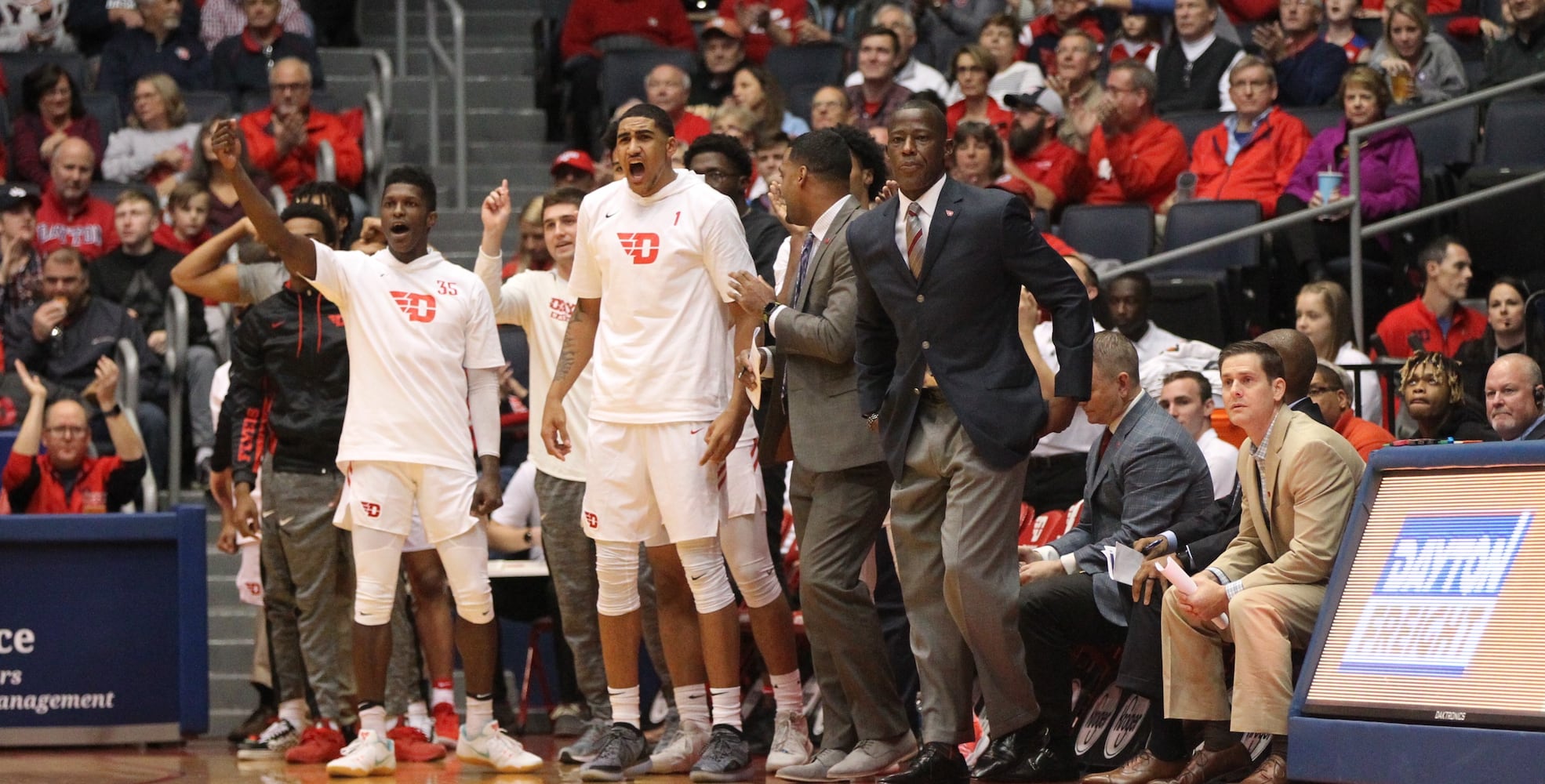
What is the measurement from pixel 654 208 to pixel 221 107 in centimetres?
677

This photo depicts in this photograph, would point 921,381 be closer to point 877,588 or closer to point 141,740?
point 877,588

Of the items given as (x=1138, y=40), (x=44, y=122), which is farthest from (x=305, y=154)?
(x=1138, y=40)

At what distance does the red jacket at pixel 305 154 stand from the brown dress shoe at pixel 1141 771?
693 centimetres

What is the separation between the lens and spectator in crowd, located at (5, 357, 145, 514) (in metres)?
8.83

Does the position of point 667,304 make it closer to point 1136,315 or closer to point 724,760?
point 724,760

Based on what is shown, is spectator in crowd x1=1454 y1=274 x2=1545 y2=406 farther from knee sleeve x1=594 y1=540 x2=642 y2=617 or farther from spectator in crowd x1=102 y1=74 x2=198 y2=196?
spectator in crowd x1=102 y1=74 x2=198 y2=196

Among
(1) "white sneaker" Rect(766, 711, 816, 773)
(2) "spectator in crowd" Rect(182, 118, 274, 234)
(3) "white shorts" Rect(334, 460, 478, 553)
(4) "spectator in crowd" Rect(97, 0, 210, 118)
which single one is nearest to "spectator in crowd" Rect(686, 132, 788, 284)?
(3) "white shorts" Rect(334, 460, 478, 553)

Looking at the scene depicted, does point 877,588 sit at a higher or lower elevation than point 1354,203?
lower

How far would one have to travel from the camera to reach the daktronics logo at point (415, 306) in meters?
7.08

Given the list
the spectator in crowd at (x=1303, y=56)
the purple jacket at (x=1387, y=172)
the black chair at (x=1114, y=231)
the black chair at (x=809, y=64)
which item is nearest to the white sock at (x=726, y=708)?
the black chair at (x=1114, y=231)

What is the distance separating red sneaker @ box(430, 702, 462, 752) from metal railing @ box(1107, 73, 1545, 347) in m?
3.40

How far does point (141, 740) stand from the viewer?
8.32 m

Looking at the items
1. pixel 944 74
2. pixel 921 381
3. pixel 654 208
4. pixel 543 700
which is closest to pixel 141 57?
pixel 944 74

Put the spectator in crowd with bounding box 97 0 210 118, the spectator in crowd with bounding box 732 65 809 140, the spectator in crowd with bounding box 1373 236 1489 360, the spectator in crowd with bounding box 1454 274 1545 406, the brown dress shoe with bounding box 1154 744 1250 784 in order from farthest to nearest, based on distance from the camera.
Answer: the spectator in crowd with bounding box 97 0 210 118 → the spectator in crowd with bounding box 732 65 809 140 → the spectator in crowd with bounding box 1373 236 1489 360 → the spectator in crowd with bounding box 1454 274 1545 406 → the brown dress shoe with bounding box 1154 744 1250 784
